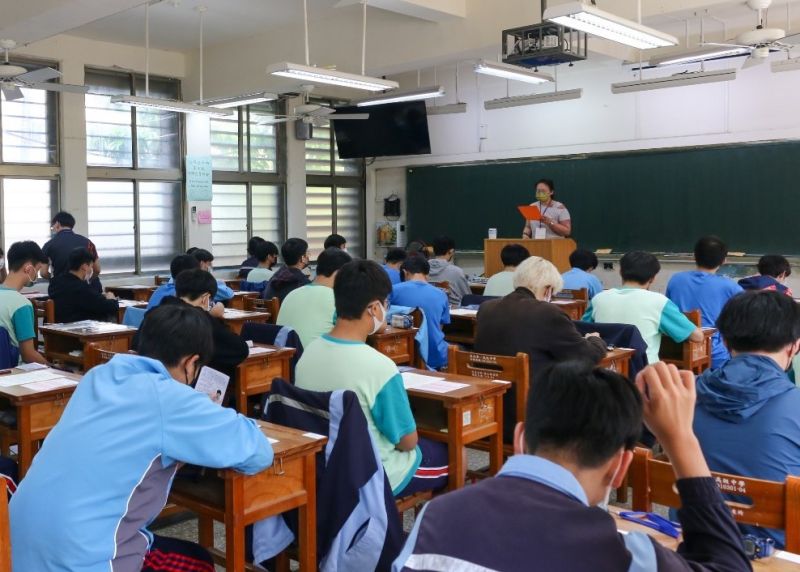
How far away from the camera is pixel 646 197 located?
9047mm

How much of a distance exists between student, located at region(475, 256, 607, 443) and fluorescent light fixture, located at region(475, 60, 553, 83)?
3422 millimetres

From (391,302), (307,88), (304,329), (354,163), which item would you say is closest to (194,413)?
(304,329)

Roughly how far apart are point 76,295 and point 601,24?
13.5 feet

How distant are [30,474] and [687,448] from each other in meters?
1.50

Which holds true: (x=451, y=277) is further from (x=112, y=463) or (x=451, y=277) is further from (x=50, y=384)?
(x=112, y=463)

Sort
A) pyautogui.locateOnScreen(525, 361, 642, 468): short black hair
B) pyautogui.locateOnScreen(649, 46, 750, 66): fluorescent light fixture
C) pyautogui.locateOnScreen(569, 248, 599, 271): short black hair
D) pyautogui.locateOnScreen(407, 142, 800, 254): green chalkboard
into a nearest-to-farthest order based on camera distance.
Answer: pyautogui.locateOnScreen(525, 361, 642, 468): short black hair
pyautogui.locateOnScreen(649, 46, 750, 66): fluorescent light fixture
pyautogui.locateOnScreen(569, 248, 599, 271): short black hair
pyautogui.locateOnScreen(407, 142, 800, 254): green chalkboard

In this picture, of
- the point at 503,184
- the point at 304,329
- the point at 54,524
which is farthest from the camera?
the point at 503,184

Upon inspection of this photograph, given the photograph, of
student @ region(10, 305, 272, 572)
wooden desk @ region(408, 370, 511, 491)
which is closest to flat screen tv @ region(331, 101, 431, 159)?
wooden desk @ region(408, 370, 511, 491)

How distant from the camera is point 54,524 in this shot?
5.87ft

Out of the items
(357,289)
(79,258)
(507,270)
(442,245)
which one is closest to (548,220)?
(442,245)

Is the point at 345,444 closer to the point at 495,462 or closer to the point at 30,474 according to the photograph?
the point at 30,474

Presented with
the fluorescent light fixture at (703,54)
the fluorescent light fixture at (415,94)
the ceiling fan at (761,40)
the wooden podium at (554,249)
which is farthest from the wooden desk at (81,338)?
the ceiling fan at (761,40)

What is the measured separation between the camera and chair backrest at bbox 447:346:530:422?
357cm

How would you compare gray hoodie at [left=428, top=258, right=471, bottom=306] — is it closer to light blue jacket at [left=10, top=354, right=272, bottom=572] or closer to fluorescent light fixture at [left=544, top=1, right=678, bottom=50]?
fluorescent light fixture at [left=544, top=1, right=678, bottom=50]
